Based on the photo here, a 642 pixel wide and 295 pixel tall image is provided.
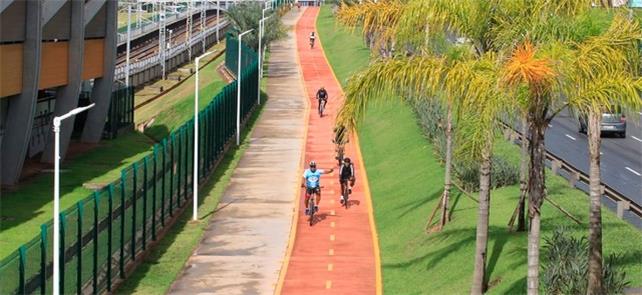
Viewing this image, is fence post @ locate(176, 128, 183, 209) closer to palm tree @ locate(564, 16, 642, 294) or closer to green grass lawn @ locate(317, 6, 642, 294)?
green grass lawn @ locate(317, 6, 642, 294)

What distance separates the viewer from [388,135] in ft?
167

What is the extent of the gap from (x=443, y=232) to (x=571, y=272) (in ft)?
27.9

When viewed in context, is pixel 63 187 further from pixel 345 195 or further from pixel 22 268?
pixel 22 268

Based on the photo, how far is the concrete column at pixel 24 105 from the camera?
135 feet

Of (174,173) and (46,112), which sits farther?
(46,112)

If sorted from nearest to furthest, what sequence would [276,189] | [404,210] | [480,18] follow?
[480,18] < [404,210] < [276,189]

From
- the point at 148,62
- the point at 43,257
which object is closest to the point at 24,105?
the point at 43,257

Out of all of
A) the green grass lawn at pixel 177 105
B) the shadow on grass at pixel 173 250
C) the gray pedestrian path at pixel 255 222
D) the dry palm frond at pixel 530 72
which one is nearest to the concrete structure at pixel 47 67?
the green grass lawn at pixel 177 105

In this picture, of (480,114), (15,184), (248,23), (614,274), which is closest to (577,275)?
(614,274)

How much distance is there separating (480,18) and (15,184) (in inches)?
943

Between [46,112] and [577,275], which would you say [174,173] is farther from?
[46,112]

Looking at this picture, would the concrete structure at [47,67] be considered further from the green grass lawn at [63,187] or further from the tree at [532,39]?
the tree at [532,39]

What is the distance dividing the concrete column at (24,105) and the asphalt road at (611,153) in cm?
1824

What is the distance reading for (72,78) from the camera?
48.0 m
